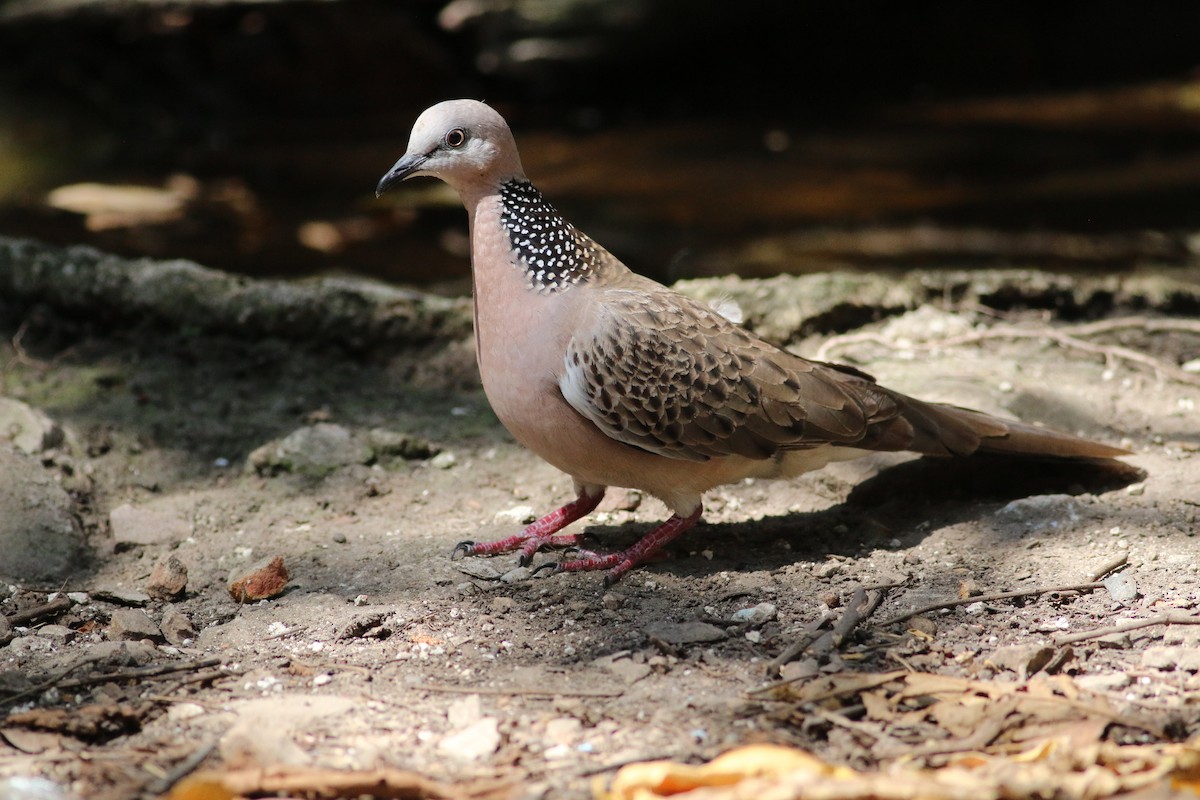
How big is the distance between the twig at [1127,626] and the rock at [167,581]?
2.61 meters

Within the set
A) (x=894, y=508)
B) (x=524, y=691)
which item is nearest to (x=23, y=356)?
(x=524, y=691)

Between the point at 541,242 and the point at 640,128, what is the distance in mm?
8595

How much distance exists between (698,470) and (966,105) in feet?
33.6

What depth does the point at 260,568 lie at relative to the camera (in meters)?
3.78

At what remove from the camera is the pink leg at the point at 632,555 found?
382cm

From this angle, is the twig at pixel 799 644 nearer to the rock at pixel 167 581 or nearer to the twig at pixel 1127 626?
the twig at pixel 1127 626

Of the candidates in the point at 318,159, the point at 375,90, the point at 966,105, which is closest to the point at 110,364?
the point at 318,159

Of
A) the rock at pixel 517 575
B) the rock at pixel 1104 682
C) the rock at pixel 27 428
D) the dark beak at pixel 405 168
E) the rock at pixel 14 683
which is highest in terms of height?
the dark beak at pixel 405 168

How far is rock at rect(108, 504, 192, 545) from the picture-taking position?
4.23 m

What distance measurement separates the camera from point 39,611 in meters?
3.52

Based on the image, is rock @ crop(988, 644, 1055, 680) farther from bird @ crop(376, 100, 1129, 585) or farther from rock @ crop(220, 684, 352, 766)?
rock @ crop(220, 684, 352, 766)

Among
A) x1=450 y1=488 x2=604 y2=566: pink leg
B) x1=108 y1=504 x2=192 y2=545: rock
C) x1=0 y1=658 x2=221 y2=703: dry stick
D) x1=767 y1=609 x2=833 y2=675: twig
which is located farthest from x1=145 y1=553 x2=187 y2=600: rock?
x1=767 y1=609 x2=833 y2=675: twig

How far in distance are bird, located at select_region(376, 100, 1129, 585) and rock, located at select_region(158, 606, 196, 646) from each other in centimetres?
90

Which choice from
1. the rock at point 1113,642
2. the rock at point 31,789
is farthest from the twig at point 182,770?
the rock at point 1113,642
